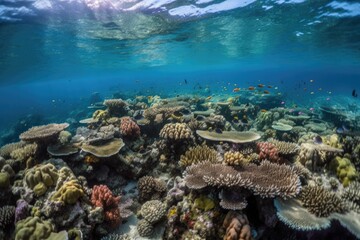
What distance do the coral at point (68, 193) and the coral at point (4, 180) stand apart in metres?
1.51

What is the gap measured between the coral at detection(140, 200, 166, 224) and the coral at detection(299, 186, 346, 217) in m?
3.34

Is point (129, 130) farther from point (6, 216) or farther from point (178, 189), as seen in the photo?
point (6, 216)

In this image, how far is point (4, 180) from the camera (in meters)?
5.59

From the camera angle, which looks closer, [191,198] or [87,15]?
[191,198]

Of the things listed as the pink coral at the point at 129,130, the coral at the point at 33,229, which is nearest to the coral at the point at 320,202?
the coral at the point at 33,229

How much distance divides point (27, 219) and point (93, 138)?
10.9 ft

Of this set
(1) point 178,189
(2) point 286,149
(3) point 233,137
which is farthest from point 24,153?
(2) point 286,149

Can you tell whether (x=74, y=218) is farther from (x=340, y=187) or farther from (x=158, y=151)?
(x=340, y=187)

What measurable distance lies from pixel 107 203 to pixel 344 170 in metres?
6.27

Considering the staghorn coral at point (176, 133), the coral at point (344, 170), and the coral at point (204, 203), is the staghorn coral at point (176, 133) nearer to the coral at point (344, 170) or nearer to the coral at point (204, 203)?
the coral at point (204, 203)

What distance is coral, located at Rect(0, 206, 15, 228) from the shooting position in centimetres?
506

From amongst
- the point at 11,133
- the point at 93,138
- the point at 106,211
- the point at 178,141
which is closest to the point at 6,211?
the point at 106,211

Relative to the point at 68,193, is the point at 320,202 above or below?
below

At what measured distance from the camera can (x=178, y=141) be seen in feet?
25.2
